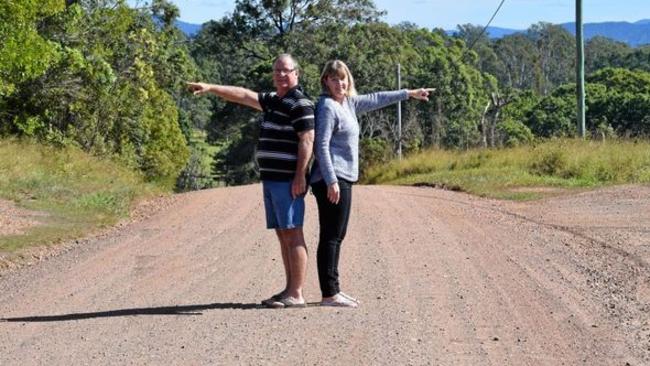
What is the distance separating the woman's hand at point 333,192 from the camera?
23.9ft

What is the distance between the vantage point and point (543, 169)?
20.0m

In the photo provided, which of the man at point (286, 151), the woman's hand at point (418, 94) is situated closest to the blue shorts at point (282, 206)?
the man at point (286, 151)

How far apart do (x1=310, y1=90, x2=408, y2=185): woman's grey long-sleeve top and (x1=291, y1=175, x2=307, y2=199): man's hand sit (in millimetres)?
106

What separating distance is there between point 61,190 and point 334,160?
9.67 m

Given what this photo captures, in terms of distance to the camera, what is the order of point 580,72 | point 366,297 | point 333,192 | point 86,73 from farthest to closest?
1. point 86,73
2. point 580,72
3. point 366,297
4. point 333,192

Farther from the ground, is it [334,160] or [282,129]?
[282,129]

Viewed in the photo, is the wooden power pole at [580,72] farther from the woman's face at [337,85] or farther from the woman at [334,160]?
the woman's face at [337,85]

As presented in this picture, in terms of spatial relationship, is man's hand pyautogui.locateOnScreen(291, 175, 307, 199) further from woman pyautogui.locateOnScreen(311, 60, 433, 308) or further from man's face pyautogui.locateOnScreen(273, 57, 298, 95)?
man's face pyautogui.locateOnScreen(273, 57, 298, 95)

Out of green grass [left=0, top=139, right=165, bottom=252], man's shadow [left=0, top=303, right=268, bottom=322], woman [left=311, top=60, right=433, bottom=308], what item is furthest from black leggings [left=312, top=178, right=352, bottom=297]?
green grass [left=0, top=139, right=165, bottom=252]

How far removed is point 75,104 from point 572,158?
12885mm

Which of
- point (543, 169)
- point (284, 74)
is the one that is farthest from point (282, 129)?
point (543, 169)

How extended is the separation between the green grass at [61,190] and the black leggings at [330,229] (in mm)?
4737

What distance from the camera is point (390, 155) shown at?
3431 centimetres

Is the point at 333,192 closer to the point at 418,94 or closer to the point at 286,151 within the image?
the point at 286,151
